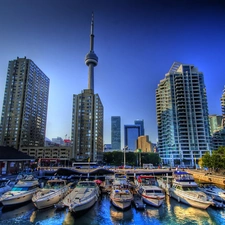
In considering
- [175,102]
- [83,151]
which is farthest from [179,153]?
[83,151]

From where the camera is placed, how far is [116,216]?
24609mm

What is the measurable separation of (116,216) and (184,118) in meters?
121

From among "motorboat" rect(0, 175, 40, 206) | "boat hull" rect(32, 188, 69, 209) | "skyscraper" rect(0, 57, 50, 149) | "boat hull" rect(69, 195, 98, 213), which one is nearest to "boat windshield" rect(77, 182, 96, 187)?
"boat hull" rect(32, 188, 69, 209)

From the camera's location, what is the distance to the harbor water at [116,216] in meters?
22.8

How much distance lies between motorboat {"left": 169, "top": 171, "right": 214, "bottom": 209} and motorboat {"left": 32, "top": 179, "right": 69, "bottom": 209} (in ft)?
68.0

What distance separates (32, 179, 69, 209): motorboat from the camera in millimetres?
27217

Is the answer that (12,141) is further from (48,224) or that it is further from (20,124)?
(48,224)

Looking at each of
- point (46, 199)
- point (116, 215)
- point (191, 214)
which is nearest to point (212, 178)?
point (191, 214)

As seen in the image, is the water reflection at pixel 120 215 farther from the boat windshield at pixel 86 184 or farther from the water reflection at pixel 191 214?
the boat windshield at pixel 86 184

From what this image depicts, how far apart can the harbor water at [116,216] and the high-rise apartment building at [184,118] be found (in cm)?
10619

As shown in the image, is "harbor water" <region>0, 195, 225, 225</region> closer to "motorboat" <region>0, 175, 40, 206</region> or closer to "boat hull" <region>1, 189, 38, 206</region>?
"boat hull" <region>1, 189, 38, 206</region>

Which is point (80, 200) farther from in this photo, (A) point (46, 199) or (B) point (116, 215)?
(A) point (46, 199)

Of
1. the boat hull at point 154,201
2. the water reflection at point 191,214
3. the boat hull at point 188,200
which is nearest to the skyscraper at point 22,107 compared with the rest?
the boat hull at point 154,201

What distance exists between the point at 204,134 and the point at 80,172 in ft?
326
